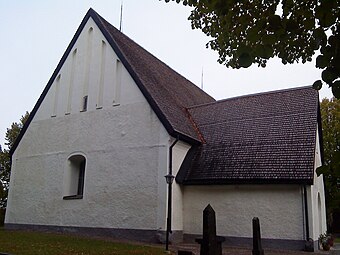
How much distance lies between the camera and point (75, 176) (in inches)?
725

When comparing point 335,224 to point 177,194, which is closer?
point 177,194

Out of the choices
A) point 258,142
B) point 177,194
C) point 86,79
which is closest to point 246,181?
point 258,142

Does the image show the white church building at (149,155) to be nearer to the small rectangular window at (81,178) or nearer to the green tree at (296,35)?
the small rectangular window at (81,178)

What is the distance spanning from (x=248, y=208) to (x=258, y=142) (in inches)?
112

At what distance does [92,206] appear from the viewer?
53.9 feet

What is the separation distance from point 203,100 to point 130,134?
9640 millimetres

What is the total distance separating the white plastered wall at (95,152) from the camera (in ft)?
50.0

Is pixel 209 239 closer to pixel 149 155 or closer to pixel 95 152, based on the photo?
pixel 149 155

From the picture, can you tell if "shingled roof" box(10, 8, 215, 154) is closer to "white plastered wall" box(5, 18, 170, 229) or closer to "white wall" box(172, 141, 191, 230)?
"white plastered wall" box(5, 18, 170, 229)

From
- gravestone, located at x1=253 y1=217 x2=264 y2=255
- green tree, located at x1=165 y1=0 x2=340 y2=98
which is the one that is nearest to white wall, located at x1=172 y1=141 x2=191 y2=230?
gravestone, located at x1=253 y1=217 x2=264 y2=255

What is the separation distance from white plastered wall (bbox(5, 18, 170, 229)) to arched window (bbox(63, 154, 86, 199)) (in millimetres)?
236

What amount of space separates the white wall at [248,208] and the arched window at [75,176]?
5801mm

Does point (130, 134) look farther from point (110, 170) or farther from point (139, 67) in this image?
point (139, 67)

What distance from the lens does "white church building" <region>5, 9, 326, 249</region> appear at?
46.0 feet
